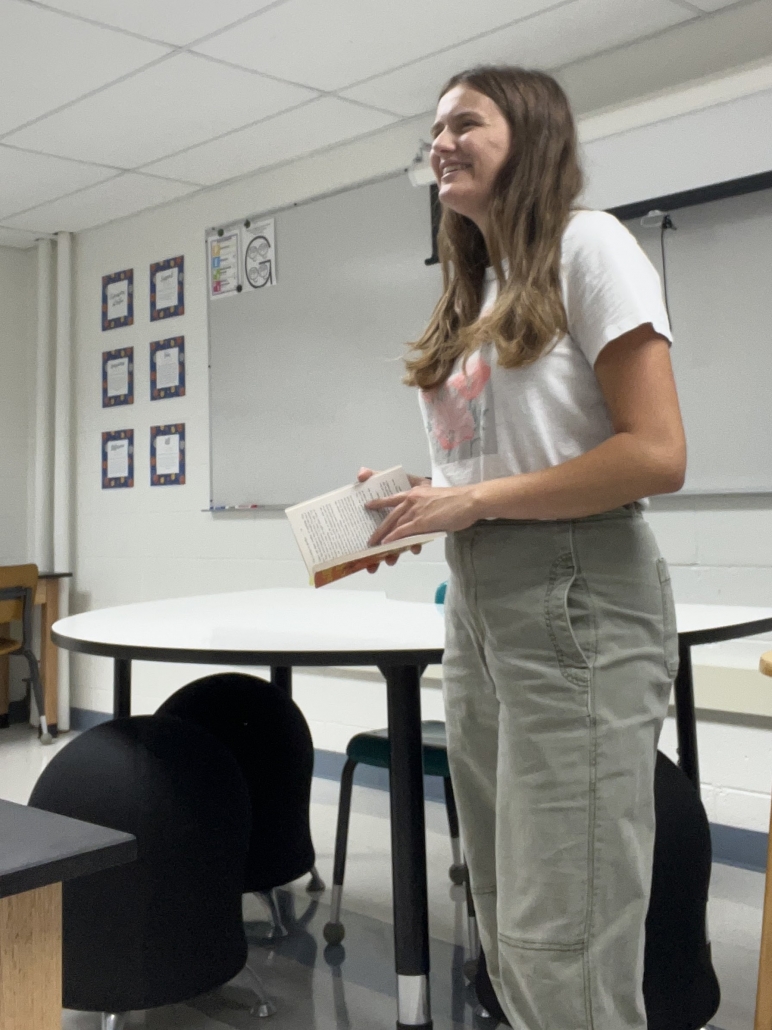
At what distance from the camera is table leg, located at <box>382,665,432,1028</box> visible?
176 centimetres

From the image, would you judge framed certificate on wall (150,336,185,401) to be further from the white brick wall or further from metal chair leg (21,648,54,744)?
metal chair leg (21,648,54,744)

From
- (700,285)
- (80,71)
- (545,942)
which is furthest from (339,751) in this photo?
(545,942)

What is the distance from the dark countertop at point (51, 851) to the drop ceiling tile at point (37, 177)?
372cm

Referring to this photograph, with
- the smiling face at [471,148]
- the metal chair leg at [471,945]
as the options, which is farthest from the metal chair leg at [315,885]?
the smiling face at [471,148]

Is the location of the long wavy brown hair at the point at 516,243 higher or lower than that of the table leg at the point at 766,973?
higher

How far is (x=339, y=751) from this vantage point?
4051 millimetres

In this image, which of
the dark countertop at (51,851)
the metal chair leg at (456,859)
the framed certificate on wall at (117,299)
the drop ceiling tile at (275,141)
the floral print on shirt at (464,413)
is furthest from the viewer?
the framed certificate on wall at (117,299)

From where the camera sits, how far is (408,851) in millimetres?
1786

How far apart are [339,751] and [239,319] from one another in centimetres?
176

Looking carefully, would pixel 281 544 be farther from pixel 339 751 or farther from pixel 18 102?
pixel 18 102

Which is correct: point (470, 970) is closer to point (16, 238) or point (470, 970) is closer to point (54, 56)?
point (54, 56)

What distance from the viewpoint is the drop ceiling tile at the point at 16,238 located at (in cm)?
510

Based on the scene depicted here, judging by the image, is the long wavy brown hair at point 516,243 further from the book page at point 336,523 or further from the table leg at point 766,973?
the table leg at point 766,973

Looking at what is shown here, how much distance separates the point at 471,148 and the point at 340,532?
1.59 ft
